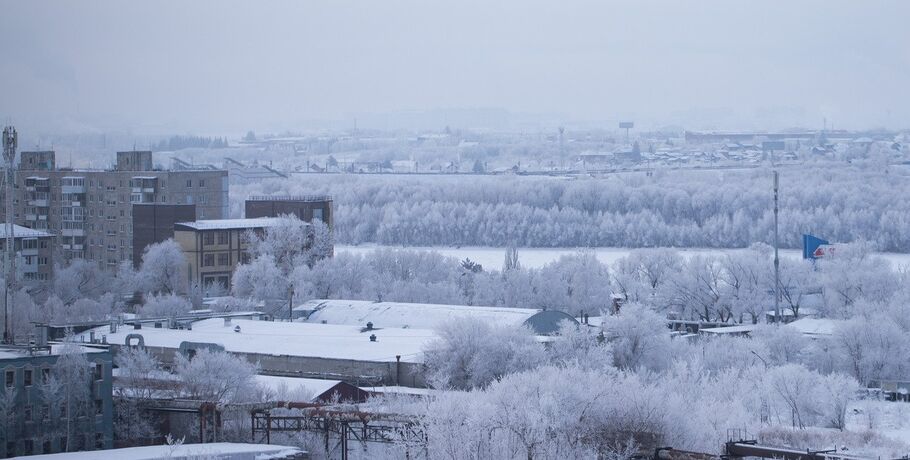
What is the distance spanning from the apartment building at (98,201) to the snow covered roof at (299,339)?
16.7m

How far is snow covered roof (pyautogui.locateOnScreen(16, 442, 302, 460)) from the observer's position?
14.6 metres

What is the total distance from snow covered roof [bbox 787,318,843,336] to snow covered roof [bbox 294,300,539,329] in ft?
17.6

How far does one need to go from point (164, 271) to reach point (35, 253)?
381 centimetres

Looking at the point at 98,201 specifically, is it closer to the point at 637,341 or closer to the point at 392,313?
the point at 392,313

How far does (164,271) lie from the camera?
115 feet

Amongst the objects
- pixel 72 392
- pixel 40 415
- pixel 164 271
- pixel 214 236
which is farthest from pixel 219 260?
pixel 40 415

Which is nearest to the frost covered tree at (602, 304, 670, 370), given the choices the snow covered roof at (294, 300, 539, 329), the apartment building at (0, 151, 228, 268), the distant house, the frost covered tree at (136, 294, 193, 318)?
the snow covered roof at (294, 300, 539, 329)

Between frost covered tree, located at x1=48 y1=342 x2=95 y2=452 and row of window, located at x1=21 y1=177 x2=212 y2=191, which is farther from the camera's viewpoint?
row of window, located at x1=21 y1=177 x2=212 y2=191

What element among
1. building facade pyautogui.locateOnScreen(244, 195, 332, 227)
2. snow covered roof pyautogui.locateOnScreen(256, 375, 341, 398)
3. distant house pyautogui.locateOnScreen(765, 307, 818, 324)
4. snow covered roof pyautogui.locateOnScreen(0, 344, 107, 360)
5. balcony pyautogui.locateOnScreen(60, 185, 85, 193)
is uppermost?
balcony pyautogui.locateOnScreen(60, 185, 85, 193)

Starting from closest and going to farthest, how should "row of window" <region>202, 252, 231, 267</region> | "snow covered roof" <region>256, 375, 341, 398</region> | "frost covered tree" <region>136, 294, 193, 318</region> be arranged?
"snow covered roof" <region>256, 375, 341, 398</region> < "frost covered tree" <region>136, 294, 193, 318</region> < "row of window" <region>202, 252, 231, 267</region>

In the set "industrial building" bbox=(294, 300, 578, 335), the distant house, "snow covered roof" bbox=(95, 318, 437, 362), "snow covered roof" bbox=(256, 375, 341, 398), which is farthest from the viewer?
the distant house

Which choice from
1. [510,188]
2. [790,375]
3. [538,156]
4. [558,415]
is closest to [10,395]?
[558,415]

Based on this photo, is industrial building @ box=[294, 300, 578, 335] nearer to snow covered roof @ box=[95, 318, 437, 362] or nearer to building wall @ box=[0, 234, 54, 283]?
snow covered roof @ box=[95, 318, 437, 362]

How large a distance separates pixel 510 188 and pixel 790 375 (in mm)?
53127
